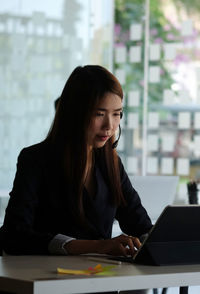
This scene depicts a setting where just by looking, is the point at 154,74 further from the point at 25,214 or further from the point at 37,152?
the point at 25,214

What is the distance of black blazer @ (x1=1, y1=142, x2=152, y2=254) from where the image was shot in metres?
2.02

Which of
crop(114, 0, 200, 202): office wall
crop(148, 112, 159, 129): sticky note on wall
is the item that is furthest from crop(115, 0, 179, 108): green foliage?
crop(148, 112, 159, 129): sticky note on wall

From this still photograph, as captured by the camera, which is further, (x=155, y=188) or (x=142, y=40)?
(x=142, y=40)

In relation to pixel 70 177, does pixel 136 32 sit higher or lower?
higher

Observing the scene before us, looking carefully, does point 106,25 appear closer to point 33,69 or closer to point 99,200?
point 33,69

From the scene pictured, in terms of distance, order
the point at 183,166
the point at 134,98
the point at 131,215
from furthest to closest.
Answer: the point at 134,98, the point at 183,166, the point at 131,215

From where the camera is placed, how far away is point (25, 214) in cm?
203

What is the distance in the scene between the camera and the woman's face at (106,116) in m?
2.08

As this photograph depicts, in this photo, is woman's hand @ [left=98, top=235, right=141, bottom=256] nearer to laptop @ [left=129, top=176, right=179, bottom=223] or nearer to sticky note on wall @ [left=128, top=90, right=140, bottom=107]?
laptop @ [left=129, top=176, right=179, bottom=223]

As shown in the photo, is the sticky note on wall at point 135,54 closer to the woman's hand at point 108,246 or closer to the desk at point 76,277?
the woman's hand at point 108,246

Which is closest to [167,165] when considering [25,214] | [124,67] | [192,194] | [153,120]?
[153,120]

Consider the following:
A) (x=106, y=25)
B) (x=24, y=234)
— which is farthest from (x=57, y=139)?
(x=106, y=25)

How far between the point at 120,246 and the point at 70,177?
0.35m

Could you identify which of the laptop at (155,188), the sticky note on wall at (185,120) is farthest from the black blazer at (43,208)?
the sticky note on wall at (185,120)
